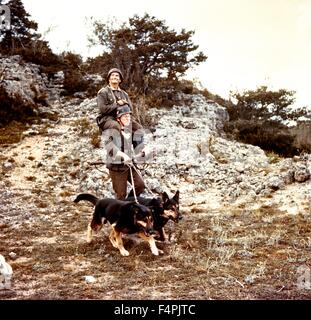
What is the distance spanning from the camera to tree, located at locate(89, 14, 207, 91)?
1739 cm

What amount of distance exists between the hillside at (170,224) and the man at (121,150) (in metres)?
0.92

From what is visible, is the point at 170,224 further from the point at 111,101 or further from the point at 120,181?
the point at 111,101

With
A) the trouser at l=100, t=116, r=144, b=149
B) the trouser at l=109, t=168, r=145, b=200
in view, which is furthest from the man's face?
the trouser at l=109, t=168, r=145, b=200

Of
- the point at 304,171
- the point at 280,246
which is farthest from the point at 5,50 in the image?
the point at 280,246

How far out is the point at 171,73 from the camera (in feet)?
58.3

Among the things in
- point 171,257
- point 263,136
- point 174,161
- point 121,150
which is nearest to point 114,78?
point 121,150

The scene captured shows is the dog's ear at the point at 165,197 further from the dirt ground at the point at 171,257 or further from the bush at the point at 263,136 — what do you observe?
the bush at the point at 263,136

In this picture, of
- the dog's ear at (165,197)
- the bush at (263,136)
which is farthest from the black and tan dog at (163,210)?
the bush at (263,136)

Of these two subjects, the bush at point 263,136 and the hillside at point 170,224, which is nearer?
the hillside at point 170,224

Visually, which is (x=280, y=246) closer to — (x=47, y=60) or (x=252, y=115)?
(x=252, y=115)

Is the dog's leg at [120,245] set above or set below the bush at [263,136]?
below

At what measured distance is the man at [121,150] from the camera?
5.74m

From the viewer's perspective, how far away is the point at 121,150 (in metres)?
5.91

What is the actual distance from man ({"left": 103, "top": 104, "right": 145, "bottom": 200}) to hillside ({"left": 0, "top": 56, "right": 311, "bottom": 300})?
92 cm
